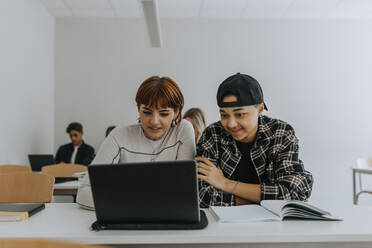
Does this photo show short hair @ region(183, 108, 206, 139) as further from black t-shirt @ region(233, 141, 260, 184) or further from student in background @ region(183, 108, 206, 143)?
black t-shirt @ region(233, 141, 260, 184)

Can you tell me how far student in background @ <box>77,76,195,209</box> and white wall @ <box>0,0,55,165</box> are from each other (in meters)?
2.48

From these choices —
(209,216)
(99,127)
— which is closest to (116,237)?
(209,216)

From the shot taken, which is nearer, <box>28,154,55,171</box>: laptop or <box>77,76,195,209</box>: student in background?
<box>77,76,195,209</box>: student in background

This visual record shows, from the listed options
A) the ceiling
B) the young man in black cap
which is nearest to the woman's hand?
the young man in black cap

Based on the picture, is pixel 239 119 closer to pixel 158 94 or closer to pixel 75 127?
pixel 158 94

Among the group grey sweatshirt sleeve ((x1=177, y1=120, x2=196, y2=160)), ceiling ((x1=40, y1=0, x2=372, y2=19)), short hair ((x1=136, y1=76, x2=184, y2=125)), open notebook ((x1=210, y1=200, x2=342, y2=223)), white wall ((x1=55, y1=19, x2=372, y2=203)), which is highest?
ceiling ((x1=40, y1=0, x2=372, y2=19))

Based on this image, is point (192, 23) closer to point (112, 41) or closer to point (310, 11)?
point (112, 41)

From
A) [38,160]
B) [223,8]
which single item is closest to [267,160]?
[38,160]

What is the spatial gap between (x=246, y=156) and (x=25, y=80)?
11.1 feet

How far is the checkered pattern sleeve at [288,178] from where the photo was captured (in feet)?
4.54

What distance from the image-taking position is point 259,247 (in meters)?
1.04

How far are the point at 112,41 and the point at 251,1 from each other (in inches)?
82.4

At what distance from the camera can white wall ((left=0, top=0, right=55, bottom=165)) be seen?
355 centimetres

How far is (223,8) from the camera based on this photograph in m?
4.70
